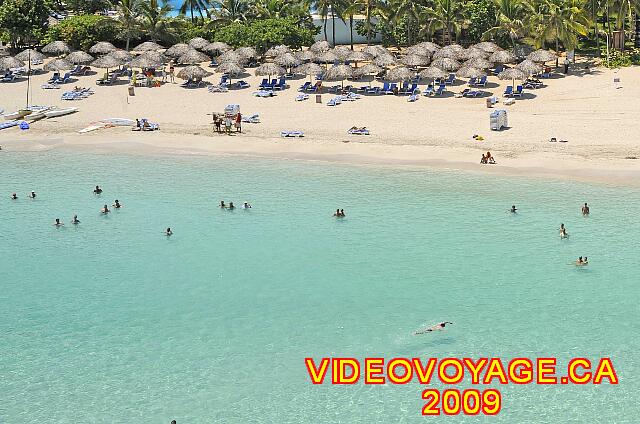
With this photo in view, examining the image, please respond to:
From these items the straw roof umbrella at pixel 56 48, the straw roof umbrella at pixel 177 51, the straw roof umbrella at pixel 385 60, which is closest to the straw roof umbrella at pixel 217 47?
the straw roof umbrella at pixel 177 51

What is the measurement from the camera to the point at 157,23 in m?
63.8

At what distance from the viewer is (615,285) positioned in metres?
26.4

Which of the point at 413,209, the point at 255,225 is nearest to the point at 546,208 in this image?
the point at 413,209

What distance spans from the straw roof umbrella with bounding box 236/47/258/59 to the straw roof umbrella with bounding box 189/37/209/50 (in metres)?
3.94

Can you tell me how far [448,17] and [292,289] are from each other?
36621mm

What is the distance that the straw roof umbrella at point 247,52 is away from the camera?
5750 centimetres

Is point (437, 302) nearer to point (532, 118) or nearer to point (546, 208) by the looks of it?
point (546, 208)

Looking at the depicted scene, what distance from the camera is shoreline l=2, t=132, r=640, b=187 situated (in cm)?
3722

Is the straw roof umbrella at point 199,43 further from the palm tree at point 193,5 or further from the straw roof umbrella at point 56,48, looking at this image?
the straw roof umbrella at point 56,48

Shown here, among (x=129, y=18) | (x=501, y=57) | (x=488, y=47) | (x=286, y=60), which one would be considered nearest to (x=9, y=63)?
(x=129, y=18)

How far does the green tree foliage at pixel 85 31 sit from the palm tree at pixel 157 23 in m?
2.36

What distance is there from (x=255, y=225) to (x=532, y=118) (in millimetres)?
19783

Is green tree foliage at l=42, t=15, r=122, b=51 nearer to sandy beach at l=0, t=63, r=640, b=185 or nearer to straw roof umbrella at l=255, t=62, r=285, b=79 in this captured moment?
→ sandy beach at l=0, t=63, r=640, b=185

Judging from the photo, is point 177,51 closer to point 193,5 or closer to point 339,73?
point 193,5
